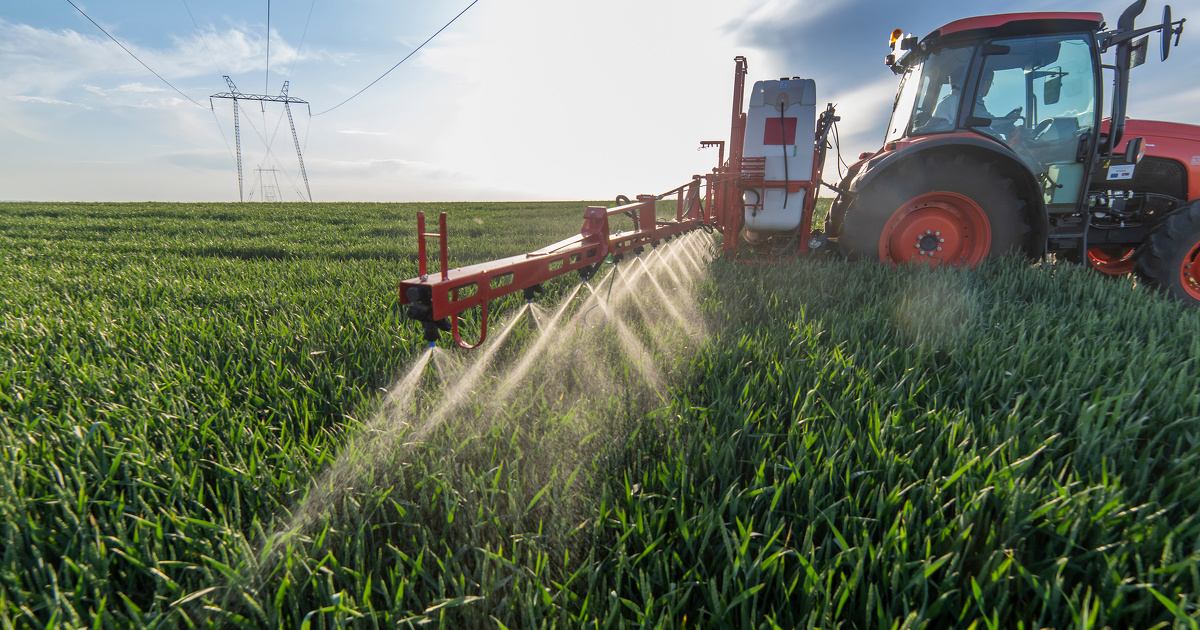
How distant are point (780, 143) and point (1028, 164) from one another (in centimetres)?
214

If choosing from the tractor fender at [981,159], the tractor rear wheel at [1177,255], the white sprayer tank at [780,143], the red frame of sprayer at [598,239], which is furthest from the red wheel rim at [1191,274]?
the white sprayer tank at [780,143]

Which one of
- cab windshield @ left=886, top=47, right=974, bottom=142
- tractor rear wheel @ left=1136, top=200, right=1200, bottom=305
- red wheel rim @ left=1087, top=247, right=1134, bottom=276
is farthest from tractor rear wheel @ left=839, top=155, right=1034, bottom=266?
red wheel rim @ left=1087, top=247, right=1134, bottom=276

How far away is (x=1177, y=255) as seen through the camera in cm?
394

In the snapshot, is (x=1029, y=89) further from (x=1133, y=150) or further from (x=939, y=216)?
(x=939, y=216)

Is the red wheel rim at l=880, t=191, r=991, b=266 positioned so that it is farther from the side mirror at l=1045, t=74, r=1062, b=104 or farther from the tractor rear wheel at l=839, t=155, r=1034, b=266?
the side mirror at l=1045, t=74, r=1062, b=104

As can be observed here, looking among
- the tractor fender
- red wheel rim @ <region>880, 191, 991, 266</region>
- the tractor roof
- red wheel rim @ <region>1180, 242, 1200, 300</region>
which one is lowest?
red wheel rim @ <region>1180, 242, 1200, 300</region>

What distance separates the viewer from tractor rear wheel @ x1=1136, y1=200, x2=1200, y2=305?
3904mm

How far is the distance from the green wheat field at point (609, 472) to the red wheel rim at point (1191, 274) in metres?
1.84

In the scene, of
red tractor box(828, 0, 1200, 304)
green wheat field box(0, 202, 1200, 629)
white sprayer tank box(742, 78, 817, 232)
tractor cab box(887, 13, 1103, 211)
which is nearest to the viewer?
green wheat field box(0, 202, 1200, 629)

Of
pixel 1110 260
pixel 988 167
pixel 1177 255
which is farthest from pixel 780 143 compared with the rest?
pixel 1110 260

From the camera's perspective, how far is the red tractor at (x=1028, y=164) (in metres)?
3.97

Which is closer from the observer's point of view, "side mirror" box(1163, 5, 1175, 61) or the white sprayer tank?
"side mirror" box(1163, 5, 1175, 61)

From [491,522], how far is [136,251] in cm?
847

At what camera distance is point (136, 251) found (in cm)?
677
